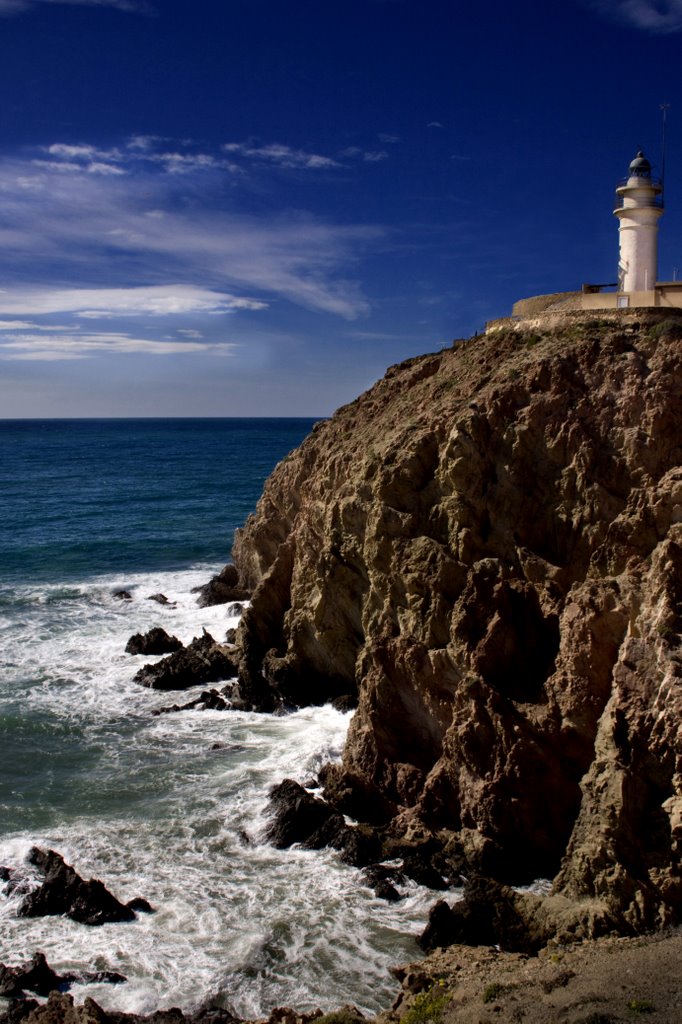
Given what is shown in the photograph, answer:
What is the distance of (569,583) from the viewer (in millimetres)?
21469

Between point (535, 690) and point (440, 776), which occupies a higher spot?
point (535, 690)

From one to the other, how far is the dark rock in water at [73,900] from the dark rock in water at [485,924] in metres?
6.50

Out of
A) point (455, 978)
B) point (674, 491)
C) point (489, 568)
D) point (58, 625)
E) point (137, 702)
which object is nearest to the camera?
point (455, 978)

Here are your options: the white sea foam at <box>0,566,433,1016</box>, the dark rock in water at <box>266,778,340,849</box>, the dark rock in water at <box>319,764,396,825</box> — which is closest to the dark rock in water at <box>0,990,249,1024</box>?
the white sea foam at <box>0,566,433,1016</box>

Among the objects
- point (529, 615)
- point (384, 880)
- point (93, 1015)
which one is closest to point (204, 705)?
point (384, 880)

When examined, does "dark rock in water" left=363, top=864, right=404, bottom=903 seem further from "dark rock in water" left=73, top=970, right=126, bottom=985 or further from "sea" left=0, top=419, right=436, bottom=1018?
"dark rock in water" left=73, top=970, right=126, bottom=985

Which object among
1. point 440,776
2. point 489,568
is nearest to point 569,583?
point 489,568

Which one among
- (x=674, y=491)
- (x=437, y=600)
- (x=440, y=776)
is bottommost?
(x=440, y=776)

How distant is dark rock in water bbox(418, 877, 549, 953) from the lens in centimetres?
1708

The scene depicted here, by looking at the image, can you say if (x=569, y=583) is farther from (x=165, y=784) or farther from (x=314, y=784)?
(x=165, y=784)

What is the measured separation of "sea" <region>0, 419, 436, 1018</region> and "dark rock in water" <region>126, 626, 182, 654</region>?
65 cm

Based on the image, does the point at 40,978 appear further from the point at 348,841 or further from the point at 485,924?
the point at 485,924

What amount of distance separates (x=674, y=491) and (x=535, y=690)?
5.74 m

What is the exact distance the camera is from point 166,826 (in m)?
21.9
